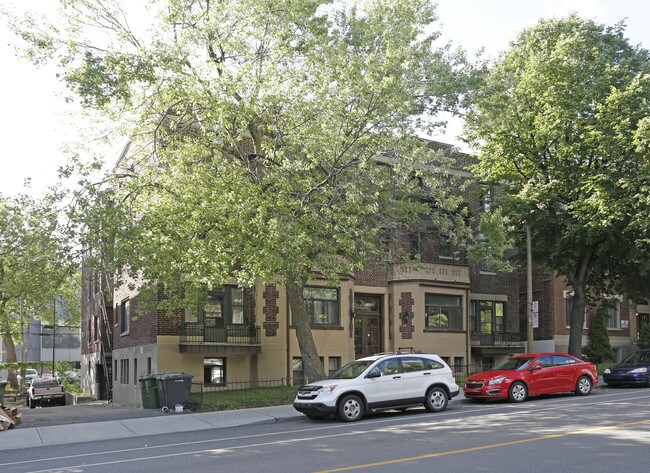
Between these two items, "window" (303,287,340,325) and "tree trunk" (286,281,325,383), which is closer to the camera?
"tree trunk" (286,281,325,383)

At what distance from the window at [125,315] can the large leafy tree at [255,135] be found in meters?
12.4

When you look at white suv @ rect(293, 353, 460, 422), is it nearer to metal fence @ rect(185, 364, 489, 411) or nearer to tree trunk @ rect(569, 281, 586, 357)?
metal fence @ rect(185, 364, 489, 411)

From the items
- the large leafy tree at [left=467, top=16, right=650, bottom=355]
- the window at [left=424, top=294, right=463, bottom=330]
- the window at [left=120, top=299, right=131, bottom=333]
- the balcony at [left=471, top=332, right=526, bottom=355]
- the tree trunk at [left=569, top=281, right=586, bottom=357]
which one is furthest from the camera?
the balcony at [left=471, top=332, right=526, bottom=355]

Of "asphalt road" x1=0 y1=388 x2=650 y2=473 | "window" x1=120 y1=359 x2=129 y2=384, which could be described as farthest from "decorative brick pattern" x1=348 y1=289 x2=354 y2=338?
"asphalt road" x1=0 y1=388 x2=650 y2=473

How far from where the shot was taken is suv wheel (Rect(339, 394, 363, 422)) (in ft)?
54.3

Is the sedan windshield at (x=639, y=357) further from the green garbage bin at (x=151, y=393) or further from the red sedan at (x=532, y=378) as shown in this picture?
the green garbage bin at (x=151, y=393)

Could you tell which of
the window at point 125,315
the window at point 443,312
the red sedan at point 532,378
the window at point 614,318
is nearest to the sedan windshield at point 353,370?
the red sedan at point 532,378

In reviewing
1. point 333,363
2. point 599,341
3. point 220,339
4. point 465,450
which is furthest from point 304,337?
point 599,341

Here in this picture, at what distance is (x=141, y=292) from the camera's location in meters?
19.1

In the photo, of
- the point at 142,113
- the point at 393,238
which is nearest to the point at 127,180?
the point at 142,113

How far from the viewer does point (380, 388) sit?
17219 millimetres

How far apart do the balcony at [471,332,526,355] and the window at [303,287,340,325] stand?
8.40 m

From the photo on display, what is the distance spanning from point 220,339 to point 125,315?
763 centimetres

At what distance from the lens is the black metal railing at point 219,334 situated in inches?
1055
